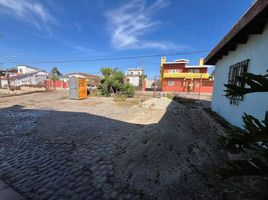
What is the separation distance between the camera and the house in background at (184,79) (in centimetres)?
2456

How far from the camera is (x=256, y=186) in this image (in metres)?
2.31

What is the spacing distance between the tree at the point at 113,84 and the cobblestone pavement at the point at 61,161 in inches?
438

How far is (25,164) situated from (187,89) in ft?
83.1

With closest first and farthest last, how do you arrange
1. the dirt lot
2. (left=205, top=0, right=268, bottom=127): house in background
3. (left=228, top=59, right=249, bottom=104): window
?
the dirt lot, (left=205, top=0, right=268, bottom=127): house in background, (left=228, top=59, right=249, bottom=104): window

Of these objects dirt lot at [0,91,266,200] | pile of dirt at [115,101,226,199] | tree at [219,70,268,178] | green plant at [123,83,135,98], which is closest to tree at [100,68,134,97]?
green plant at [123,83,135,98]

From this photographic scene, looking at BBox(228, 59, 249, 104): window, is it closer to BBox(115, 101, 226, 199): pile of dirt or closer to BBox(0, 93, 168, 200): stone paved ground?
BBox(115, 101, 226, 199): pile of dirt

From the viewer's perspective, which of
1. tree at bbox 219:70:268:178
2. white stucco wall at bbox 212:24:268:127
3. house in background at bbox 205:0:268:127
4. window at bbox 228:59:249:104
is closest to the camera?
tree at bbox 219:70:268:178

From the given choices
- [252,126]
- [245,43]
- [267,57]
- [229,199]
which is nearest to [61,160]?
[229,199]

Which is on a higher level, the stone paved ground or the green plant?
the green plant

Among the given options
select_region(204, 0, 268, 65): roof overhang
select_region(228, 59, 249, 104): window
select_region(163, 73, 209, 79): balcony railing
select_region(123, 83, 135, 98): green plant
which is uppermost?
select_region(163, 73, 209, 79): balcony railing

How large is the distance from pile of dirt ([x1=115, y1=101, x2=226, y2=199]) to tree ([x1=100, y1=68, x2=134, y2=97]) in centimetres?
1254

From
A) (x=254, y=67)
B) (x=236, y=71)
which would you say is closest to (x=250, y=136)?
(x=254, y=67)

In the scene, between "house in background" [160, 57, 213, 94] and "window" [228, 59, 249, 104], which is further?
"house in background" [160, 57, 213, 94]

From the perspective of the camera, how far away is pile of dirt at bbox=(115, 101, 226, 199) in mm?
2302
